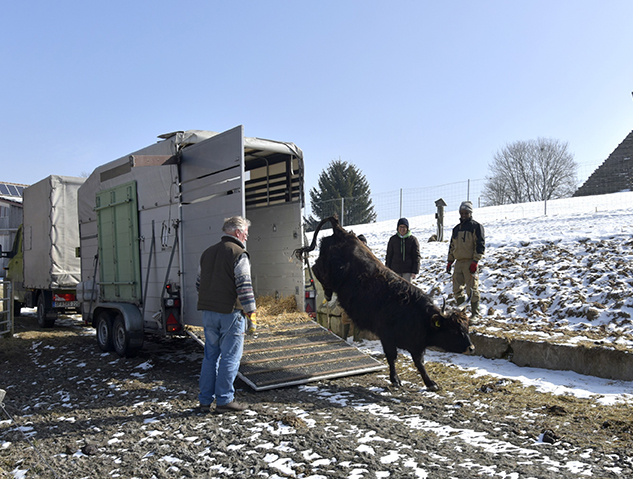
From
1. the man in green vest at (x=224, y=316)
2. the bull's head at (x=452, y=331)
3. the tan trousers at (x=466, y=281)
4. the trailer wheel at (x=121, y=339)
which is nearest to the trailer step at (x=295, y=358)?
the man in green vest at (x=224, y=316)

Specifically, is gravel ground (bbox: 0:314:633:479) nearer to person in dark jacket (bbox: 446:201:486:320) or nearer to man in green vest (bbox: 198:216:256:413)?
man in green vest (bbox: 198:216:256:413)

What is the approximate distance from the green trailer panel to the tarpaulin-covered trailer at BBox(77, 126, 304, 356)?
0.02 meters

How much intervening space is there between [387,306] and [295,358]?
136cm

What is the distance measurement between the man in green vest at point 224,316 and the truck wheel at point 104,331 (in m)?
3.87

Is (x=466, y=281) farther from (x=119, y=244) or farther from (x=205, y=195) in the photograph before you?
(x=119, y=244)

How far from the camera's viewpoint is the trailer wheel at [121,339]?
714cm

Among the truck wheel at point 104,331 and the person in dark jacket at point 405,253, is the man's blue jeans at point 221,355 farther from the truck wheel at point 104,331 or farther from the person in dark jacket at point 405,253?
the truck wheel at point 104,331

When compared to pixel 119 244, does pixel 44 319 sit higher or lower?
lower

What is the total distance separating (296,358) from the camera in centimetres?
604

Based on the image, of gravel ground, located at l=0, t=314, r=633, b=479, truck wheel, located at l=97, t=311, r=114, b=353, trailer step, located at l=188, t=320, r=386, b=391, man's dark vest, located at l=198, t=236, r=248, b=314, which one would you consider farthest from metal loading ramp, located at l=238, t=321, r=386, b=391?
truck wheel, located at l=97, t=311, r=114, b=353

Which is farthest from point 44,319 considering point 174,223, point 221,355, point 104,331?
point 221,355

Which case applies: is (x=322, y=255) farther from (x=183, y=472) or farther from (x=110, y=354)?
(x=110, y=354)

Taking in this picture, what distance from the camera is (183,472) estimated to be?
11.1 ft

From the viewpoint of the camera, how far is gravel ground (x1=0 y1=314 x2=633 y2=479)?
3367mm
